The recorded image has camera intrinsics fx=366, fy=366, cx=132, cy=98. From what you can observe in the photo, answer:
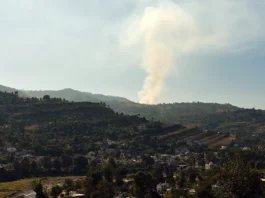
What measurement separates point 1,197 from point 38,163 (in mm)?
44818

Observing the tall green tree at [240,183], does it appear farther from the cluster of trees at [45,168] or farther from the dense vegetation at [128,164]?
the cluster of trees at [45,168]

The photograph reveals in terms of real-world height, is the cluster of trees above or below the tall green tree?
below

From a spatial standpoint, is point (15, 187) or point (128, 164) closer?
point (15, 187)

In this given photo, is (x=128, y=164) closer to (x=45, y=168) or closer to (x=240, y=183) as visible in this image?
(x=45, y=168)

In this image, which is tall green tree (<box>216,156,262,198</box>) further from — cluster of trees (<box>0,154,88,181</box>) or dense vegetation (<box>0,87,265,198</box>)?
cluster of trees (<box>0,154,88,181</box>)

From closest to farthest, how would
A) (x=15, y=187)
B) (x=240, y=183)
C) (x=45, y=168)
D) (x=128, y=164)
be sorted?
(x=240, y=183), (x=15, y=187), (x=45, y=168), (x=128, y=164)

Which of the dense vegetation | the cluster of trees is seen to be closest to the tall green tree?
the dense vegetation

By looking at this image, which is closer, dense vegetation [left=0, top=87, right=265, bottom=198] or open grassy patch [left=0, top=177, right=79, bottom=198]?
dense vegetation [left=0, top=87, right=265, bottom=198]

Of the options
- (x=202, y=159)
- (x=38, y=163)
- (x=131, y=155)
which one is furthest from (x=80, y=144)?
(x=202, y=159)

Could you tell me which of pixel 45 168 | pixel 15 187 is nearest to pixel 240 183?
pixel 15 187

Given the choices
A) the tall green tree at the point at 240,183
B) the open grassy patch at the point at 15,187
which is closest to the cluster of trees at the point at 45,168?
the open grassy patch at the point at 15,187

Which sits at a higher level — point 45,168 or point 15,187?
point 45,168

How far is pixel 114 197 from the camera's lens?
83.9 metres

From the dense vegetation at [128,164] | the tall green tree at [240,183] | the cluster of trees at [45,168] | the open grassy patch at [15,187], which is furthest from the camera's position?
the cluster of trees at [45,168]
